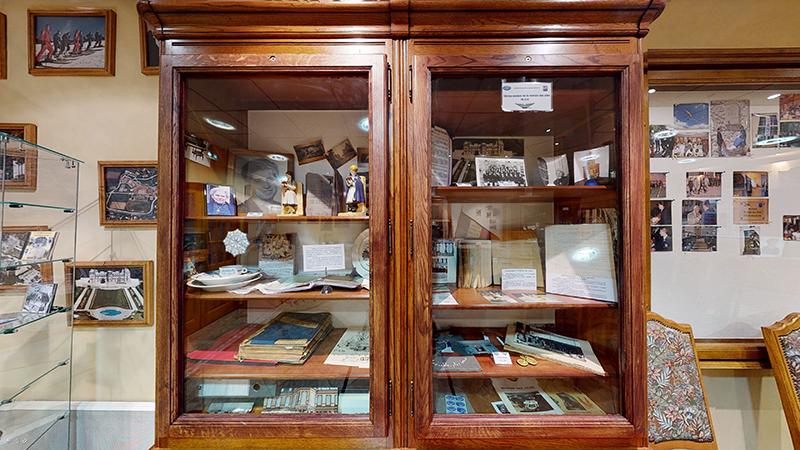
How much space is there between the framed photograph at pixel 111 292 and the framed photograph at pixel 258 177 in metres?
0.63

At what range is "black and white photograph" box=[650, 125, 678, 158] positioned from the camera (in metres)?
1.34

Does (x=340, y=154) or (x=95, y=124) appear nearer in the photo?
(x=340, y=154)

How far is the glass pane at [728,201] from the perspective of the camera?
1.33 meters

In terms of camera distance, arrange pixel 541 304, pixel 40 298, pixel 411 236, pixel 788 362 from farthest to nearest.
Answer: pixel 40 298 → pixel 788 362 → pixel 541 304 → pixel 411 236

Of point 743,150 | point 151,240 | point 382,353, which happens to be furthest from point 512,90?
point 151,240

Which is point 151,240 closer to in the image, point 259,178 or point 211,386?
point 259,178

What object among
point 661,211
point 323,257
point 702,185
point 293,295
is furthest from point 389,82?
point 702,185

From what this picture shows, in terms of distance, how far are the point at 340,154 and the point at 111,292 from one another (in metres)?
1.25

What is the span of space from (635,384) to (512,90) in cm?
104

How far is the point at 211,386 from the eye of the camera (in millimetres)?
1069

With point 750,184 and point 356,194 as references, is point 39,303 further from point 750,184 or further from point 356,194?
point 750,184

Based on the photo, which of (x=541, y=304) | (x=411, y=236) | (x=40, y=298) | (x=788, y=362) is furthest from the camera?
(x=40, y=298)

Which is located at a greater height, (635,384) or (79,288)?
(79,288)

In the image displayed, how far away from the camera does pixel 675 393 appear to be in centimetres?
121
